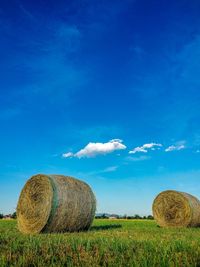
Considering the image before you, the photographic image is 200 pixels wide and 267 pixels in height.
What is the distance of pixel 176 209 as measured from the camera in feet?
55.7

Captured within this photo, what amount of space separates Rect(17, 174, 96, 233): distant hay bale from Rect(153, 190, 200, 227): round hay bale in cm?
554

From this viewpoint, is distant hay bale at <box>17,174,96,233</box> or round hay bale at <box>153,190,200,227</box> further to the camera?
round hay bale at <box>153,190,200,227</box>

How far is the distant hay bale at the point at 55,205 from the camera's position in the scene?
1136 cm

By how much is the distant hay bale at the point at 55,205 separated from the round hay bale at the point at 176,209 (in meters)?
5.54

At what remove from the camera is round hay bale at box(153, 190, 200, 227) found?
54.1ft

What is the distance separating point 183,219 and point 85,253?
1227 centimetres

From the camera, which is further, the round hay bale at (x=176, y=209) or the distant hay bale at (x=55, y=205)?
the round hay bale at (x=176, y=209)

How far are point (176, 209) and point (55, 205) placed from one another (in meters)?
7.47

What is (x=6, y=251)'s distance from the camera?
5273mm

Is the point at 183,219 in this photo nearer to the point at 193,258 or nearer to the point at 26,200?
the point at 26,200

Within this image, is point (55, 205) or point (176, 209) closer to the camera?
point (55, 205)

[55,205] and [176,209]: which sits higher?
[176,209]

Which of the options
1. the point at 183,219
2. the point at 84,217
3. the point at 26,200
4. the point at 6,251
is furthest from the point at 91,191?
the point at 6,251

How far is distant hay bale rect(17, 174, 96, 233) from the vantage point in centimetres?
1136
